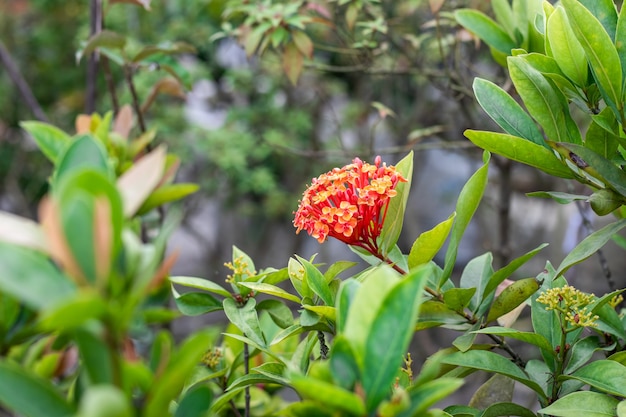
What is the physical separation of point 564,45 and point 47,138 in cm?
79

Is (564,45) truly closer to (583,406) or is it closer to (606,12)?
(606,12)

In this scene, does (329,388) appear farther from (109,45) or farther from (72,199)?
(109,45)

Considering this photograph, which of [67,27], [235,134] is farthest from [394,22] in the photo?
[67,27]

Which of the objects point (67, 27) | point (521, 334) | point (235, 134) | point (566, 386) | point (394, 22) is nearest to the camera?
point (521, 334)

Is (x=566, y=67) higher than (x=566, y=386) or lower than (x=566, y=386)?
higher

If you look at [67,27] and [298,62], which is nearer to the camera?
[298,62]

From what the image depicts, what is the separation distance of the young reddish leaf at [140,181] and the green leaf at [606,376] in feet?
2.23

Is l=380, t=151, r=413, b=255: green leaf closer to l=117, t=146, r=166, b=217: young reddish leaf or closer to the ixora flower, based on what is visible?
the ixora flower

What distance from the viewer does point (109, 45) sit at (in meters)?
1.63

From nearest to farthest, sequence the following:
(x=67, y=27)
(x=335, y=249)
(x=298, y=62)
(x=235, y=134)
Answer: (x=298, y=62) → (x=235, y=134) → (x=67, y=27) → (x=335, y=249)

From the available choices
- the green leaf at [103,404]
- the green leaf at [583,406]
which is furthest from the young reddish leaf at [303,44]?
the green leaf at [103,404]

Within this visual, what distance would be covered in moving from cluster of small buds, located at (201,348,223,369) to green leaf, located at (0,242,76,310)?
0.59 m

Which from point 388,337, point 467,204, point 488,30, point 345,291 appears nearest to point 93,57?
point 488,30

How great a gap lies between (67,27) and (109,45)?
2258mm
